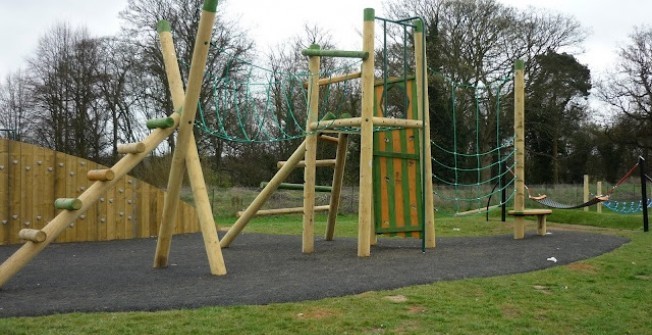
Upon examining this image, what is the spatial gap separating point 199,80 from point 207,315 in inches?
116

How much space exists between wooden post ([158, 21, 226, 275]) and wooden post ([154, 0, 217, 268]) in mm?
106

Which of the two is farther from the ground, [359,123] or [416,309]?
[359,123]

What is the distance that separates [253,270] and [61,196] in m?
6.80

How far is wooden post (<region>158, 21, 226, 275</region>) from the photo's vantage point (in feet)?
23.3

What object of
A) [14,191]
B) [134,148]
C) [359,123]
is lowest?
[14,191]

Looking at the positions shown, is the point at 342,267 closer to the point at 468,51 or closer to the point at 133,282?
the point at 133,282

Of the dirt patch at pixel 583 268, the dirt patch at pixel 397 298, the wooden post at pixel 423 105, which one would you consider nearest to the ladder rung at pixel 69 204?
the dirt patch at pixel 397 298

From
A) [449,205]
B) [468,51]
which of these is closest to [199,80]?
[449,205]

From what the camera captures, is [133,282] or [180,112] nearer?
[133,282]

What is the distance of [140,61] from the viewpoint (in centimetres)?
2569

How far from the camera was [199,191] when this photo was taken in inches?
287

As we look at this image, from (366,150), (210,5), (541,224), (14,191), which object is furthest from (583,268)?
(14,191)

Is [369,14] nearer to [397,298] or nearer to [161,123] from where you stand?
[161,123]


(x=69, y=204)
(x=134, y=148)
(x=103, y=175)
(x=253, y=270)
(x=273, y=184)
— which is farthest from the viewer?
(x=273, y=184)
